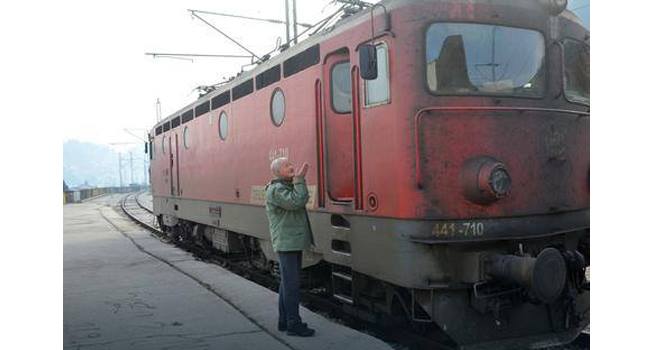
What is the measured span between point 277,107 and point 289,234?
2.64 m

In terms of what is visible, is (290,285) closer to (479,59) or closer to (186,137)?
(479,59)

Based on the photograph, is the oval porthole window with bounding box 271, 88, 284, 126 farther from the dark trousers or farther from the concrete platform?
the dark trousers

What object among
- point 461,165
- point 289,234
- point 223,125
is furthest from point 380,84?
point 223,125

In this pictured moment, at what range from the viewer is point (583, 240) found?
6070 millimetres

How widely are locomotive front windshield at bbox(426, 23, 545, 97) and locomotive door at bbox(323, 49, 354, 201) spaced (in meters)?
1.11

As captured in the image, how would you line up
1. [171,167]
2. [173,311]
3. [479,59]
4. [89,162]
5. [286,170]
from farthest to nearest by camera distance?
[89,162] < [171,167] < [173,311] < [286,170] < [479,59]

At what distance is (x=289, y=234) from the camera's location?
552 cm

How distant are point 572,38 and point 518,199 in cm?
177

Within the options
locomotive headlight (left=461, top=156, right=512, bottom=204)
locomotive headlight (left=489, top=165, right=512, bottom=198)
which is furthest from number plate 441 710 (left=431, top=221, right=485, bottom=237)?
locomotive headlight (left=489, top=165, right=512, bottom=198)

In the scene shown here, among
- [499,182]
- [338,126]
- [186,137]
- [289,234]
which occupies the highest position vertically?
[186,137]

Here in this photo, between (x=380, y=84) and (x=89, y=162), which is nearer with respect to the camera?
(x=380, y=84)

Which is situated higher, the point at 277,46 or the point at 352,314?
the point at 277,46

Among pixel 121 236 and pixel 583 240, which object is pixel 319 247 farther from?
pixel 121 236

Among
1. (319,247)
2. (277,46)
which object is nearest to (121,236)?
(277,46)
